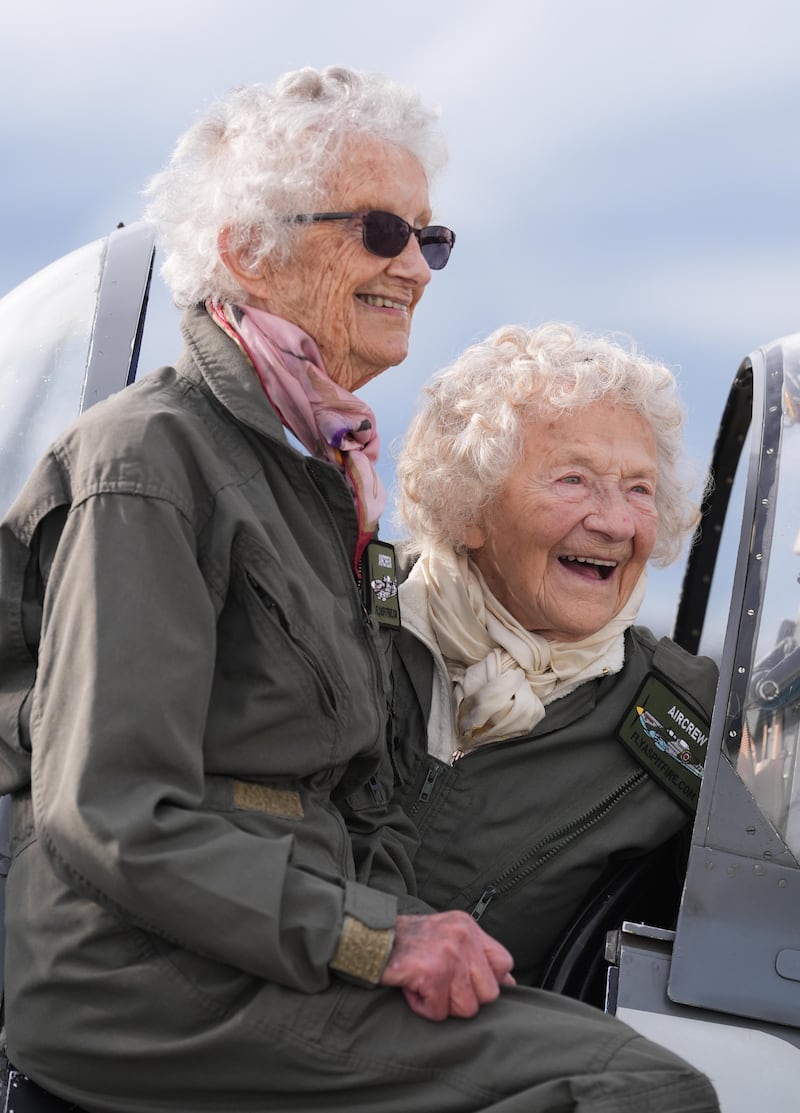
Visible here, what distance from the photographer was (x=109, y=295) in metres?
3.18

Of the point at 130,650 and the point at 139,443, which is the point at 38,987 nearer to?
the point at 130,650


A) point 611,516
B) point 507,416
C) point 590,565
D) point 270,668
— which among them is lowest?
point 270,668

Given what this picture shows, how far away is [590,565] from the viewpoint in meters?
3.28

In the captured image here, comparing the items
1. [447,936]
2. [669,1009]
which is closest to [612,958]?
[669,1009]

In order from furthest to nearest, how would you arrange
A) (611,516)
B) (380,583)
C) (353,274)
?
(611,516) → (380,583) → (353,274)

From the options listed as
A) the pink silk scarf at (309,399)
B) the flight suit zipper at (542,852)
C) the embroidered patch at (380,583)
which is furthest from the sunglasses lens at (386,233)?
the flight suit zipper at (542,852)

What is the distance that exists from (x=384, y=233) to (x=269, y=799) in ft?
3.65

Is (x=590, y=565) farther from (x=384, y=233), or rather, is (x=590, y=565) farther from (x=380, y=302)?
(x=384, y=233)

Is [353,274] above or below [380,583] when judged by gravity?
above

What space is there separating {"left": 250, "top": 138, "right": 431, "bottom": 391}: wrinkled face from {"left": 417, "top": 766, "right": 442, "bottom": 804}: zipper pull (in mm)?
910

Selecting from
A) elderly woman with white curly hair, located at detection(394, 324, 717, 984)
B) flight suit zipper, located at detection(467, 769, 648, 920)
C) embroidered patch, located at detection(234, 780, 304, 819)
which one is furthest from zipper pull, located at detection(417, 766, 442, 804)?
embroidered patch, located at detection(234, 780, 304, 819)

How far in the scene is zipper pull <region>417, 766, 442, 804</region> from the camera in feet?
10.2

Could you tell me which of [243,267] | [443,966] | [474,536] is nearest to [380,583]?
[474,536]

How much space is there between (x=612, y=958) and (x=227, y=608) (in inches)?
46.5
